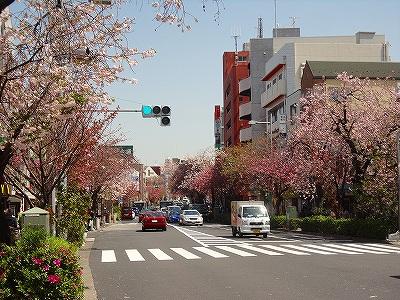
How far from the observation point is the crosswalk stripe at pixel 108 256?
22.8 m

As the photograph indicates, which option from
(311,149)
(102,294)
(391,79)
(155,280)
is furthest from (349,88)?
(102,294)

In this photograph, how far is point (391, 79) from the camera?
5344 cm

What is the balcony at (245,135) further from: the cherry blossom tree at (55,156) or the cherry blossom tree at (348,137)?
the cherry blossom tree at (55,156)

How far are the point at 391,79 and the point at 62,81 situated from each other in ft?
151

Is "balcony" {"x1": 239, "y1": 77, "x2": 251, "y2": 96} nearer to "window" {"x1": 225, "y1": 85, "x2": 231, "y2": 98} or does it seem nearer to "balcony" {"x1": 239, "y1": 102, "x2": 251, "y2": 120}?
"balcony" {"x1": 239, "y1": 102, "x2": 251, "y2": 120}

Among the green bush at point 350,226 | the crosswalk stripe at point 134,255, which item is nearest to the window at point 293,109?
the green bush at point 350,226

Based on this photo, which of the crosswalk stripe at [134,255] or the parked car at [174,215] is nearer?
the crosswalk stripe at [134,255]

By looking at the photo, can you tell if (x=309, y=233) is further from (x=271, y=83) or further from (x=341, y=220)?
(x=271, y=83)

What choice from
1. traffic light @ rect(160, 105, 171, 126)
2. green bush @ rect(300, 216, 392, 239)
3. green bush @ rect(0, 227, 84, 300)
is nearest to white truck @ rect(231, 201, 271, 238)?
→ green bush @ rect(300, 216, 392, 239)

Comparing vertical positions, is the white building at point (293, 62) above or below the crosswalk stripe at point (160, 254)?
above

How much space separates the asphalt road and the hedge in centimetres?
532

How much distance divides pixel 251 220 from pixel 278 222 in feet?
46.9

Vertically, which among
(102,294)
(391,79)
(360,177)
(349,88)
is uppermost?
(391,79)

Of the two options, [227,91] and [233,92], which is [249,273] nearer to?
[233,92]
